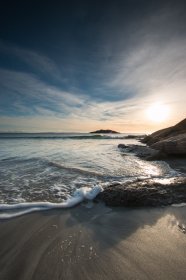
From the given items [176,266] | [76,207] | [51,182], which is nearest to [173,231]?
[176,266]

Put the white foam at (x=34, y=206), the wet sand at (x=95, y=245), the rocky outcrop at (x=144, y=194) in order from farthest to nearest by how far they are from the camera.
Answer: the rocky outcrop at (x=144, y=194) < the white foam at (x=34, y=206) < the wet sand at (x=95, y=245)

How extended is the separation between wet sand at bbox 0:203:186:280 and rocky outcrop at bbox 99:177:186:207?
8.5 inches

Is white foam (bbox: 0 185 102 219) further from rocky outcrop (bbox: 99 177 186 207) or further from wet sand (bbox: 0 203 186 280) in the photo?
rocky outcrop (bbox: 99 177 186 207)

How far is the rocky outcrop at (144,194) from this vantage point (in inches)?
142

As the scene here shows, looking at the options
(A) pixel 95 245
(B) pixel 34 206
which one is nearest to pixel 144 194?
(A) pixel 95 245

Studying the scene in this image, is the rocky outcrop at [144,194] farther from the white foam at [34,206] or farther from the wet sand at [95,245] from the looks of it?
the white foam at [34,206]

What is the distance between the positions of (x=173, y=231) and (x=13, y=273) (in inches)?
88.1

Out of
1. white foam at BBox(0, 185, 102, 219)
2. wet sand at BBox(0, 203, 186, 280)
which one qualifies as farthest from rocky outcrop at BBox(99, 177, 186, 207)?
A: white foam at BBox(0, 185, 102, 219)

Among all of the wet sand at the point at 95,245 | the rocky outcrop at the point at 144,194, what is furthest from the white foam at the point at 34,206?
the rocky outcrop at the point at 144,194

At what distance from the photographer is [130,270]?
194cm

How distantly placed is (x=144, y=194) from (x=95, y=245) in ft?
5.81

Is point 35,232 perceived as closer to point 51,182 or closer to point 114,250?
point 114,250

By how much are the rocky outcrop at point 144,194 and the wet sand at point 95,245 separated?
8.5 inches

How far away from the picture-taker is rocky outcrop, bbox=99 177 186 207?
3601mm
